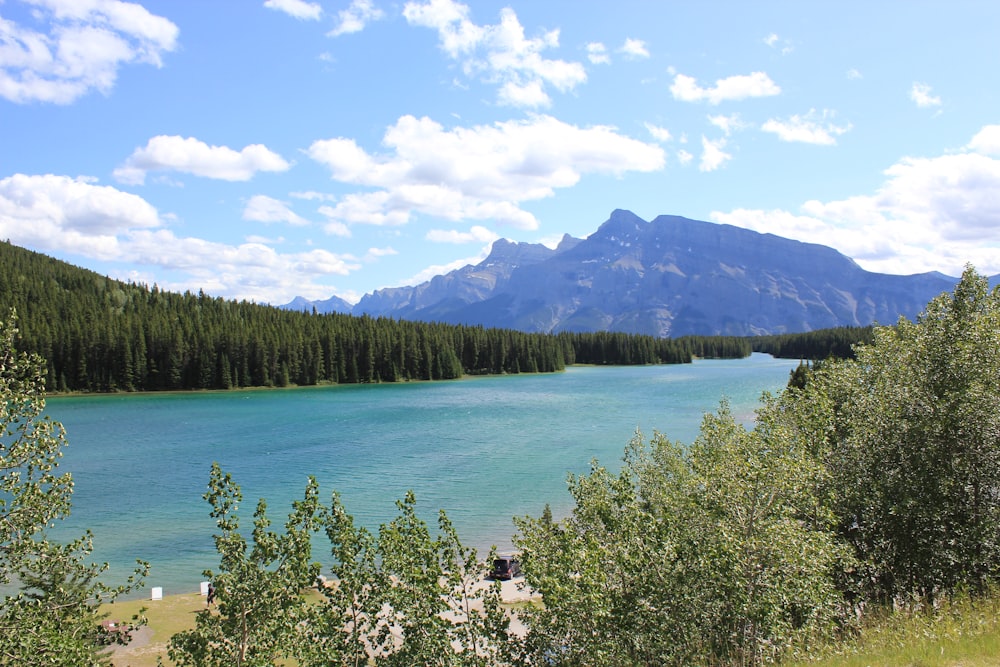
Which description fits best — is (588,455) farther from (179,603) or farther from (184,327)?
(184,327)

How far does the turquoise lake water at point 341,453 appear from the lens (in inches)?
1639

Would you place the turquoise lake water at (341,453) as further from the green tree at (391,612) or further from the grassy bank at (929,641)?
the green tree at (391,612)

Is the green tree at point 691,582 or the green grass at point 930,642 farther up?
the green tree at point 691,582

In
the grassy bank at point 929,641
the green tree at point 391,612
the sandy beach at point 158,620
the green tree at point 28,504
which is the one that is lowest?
the sandy beach at point 158,620

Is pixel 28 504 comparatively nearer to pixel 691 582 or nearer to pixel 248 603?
pixel 248 603

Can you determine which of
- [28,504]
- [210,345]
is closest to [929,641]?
[28,504]

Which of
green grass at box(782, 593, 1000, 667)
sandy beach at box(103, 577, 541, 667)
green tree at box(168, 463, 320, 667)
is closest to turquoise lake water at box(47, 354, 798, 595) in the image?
sandy beach at box(103, 577, 541, 667)

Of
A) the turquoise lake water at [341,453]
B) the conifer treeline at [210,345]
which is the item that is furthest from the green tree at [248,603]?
the conifer treeline at [210,345]

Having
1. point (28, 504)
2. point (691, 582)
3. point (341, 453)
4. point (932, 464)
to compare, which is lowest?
point (341, 453)

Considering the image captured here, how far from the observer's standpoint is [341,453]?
6700 centimetres

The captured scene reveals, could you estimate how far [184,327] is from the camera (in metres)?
158

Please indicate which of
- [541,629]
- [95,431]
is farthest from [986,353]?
[95,431]

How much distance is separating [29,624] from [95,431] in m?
87.3

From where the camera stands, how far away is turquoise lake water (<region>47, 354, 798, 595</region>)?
41.6m
